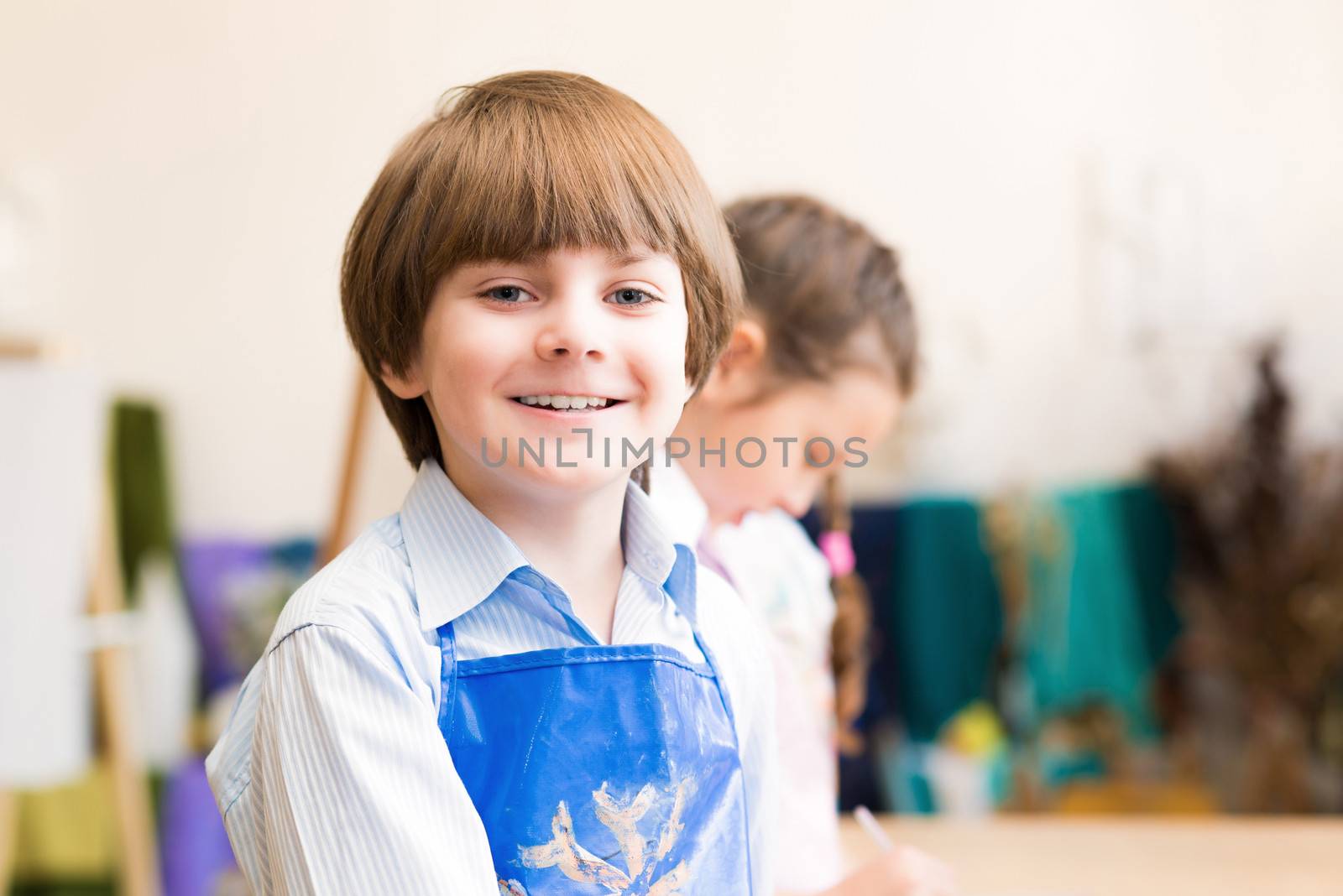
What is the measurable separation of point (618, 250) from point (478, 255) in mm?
71

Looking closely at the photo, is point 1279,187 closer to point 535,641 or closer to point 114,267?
point 535,641

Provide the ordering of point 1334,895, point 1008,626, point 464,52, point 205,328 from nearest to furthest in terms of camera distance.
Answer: point 1334,895 < point 464,52 < point 1008,626 < point 205,328

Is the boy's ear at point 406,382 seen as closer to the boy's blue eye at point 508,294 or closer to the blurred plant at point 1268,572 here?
the boy's blue eye at point 508,294

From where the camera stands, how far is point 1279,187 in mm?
2686

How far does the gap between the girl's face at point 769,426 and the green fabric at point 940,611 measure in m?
1.39

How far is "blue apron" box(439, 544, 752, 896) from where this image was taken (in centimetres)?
61

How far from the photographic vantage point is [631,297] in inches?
25.3

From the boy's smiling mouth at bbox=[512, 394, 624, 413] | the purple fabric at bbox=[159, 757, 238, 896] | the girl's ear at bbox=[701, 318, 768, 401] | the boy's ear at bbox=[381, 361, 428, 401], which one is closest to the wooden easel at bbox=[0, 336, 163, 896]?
the purple fabric at bbox=[159, 757, 238, 896]

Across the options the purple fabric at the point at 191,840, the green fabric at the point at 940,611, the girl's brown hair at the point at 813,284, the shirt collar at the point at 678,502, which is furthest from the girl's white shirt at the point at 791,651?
the purple fabric at the point at 191,840

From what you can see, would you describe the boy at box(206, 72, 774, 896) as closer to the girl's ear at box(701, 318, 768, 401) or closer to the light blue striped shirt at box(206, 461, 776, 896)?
the light blue striped shirt at box(206, 461, 776, 896)

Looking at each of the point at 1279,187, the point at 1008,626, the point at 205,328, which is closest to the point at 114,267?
the point at 205,328

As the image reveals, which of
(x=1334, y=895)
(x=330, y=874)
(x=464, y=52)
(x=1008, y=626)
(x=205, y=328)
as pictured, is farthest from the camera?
(x=205, y=328)

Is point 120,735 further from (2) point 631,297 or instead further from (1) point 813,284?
(2) point 631,297

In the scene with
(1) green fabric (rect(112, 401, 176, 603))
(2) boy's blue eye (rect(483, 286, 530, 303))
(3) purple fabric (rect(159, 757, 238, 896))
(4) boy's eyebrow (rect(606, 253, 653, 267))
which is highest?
(4) boy's eyebrow (rect(606, 253, 653, 267))
